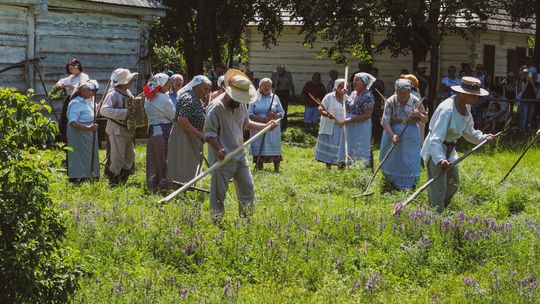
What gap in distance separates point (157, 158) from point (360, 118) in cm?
363

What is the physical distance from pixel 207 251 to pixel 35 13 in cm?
1037

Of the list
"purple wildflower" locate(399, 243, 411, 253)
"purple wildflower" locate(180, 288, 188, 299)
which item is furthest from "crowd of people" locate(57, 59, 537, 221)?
"purple wildflower" locate(180, 288, 188, 299)

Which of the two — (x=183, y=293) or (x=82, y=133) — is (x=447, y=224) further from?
(x=82, y=133)

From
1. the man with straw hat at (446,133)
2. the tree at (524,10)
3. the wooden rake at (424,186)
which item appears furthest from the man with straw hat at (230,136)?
the tree at (524,10)

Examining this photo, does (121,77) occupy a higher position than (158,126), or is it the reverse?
(121,77)

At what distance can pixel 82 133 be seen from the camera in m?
12.1

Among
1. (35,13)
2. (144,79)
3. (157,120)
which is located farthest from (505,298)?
(144,79)

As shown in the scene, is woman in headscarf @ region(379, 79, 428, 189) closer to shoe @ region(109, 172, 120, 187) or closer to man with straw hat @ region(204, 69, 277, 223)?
man with straw hat @ region(204, 69, 277, 223)

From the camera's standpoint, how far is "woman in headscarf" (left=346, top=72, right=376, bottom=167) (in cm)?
1394

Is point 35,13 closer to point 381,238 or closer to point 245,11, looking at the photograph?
point 381,238

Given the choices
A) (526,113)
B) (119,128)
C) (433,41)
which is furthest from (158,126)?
(526,113)

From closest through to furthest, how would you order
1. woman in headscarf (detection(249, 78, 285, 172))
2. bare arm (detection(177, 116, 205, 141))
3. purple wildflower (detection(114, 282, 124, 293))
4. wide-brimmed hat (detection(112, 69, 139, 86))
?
purple wildflower (detection(114, 282, 124, 293)) → bare arm (detection(177, 116, 205, 141)) → wide-brimmed hat (detection(112, 69, 139, 86)) → woman in headscarf (detection(249, 78, 285, 172))

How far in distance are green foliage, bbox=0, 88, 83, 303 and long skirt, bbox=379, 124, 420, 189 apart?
723 centimetres

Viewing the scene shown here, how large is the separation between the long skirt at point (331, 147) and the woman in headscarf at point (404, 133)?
7.97ft
